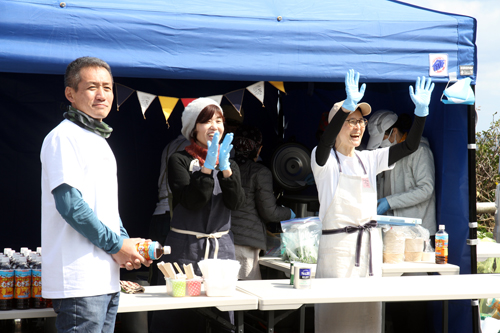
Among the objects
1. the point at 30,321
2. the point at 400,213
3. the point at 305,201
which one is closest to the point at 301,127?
the point at 305,201

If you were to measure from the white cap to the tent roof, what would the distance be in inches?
36.5

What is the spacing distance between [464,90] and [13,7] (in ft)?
10.0

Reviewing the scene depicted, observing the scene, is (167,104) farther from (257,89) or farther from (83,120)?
(83,120)

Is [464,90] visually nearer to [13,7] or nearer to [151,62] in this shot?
[151,62]

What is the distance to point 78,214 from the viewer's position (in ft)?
6.41

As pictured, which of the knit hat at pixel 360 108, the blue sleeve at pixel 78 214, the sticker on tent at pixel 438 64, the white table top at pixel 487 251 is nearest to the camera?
the blue sleeve at pixel 78 214

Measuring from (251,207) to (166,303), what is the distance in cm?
166

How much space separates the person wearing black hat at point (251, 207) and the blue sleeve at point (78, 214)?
2197 mm

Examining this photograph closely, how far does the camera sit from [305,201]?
4871 millimetres

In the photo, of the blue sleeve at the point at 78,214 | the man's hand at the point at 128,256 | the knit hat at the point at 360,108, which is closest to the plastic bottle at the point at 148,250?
the man's hand at the point at 128,256

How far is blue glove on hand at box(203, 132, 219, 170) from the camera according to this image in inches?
114

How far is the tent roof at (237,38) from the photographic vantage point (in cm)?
317

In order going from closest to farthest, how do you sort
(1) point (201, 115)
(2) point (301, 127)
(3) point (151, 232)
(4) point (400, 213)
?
1. (1) point (201, 115)
2. (4) point (400, 213)
3. (3) point (151, 232)
4. (2) point (301, 127)

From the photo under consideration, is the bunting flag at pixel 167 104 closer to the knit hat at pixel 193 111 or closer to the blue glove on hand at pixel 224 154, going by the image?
the knit hat at pixel 193 111
